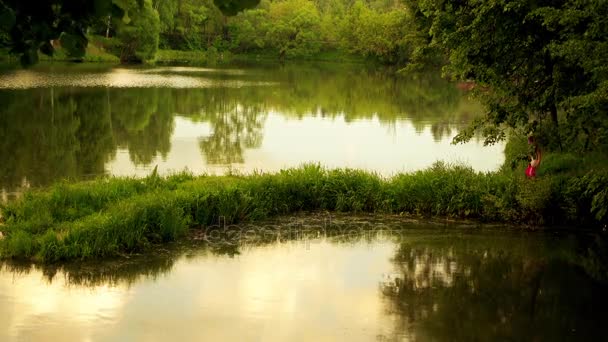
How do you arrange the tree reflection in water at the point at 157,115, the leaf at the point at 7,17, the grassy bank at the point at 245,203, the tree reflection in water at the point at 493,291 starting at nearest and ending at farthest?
the leaf at the point at 7,17 → the tree reflection in water at the point at 493,291 → the grassy bank at the point at 245,203 → the tree reflection in water at the point at 157,115

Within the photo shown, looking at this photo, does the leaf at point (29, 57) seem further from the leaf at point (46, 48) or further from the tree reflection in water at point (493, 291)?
the tree reflection in water at point (493, 291)

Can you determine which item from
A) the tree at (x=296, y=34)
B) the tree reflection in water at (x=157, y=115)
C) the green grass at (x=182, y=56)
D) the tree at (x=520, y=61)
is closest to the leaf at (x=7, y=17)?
the tree at (x=520, y=61)

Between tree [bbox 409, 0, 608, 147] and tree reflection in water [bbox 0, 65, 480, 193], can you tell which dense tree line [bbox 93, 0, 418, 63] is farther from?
tree [bbox 409, 0, 608, 147]

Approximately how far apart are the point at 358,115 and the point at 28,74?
2501 cm

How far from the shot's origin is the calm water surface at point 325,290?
369 inches

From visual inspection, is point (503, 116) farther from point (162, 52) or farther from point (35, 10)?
point (162, 52)

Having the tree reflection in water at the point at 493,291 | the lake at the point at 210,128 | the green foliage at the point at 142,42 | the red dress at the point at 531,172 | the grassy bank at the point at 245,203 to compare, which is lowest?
the tree reflection in water at the point at 493,291

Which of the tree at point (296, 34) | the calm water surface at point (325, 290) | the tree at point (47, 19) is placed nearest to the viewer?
the tree at point (47, 19)

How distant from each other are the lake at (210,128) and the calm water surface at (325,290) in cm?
560

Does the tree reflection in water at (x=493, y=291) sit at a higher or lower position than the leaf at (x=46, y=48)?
lower

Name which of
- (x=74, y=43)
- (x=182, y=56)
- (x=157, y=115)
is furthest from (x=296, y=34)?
(x=74, y=43)

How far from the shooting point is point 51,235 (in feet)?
37.8

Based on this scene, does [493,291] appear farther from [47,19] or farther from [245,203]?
[47,19]

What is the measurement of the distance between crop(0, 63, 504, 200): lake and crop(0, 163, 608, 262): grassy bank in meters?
3.21
